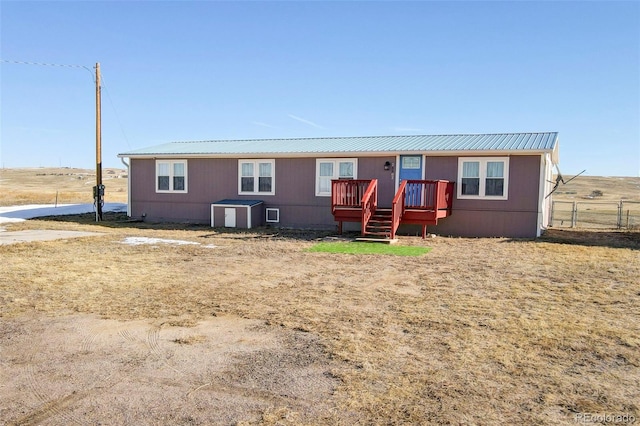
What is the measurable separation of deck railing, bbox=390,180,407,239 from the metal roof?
1648mm

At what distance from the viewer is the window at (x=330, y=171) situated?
15039 mm

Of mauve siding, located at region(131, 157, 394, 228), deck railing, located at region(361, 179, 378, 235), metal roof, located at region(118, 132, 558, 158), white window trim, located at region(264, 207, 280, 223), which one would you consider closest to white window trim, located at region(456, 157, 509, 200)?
metal roof, located at region(118, 132, 558, 158)

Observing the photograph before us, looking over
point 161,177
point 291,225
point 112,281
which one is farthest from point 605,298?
point 161,177

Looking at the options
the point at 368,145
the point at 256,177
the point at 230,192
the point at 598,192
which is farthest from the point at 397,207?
the point at 598,192

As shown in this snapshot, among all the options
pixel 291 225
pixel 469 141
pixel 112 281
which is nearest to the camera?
pixel 112 281

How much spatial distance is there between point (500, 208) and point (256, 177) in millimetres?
7680

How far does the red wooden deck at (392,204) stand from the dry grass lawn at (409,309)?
1.73m

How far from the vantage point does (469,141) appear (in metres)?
14.8

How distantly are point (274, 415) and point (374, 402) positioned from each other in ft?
2.21

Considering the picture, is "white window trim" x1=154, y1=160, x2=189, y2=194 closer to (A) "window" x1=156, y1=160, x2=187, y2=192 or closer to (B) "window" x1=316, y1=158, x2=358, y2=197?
(A) "window" x1=156, y1=160, x2=187, y2=192

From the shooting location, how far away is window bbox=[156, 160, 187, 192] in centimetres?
1723

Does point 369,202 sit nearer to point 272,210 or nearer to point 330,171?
point 330,171

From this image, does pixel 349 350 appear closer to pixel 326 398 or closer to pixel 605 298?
pixel 326 398

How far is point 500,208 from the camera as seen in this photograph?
13547 millimetres
